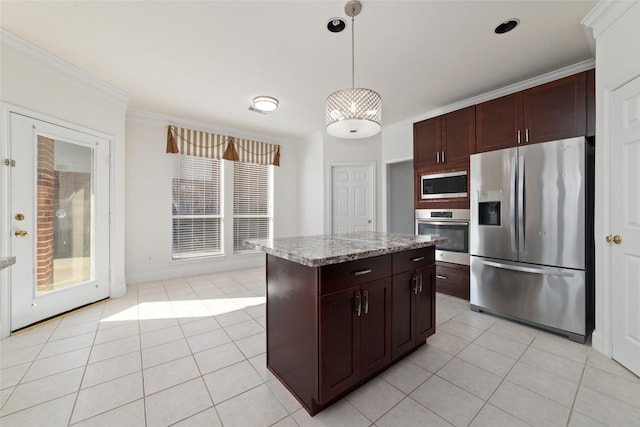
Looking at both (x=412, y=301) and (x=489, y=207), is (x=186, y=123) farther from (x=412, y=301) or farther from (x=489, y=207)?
(x=489, y=207)

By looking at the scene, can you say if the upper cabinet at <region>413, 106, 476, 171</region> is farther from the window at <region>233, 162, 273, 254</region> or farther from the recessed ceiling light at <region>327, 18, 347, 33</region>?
the window at <region>233, 162, 273, 254</region>

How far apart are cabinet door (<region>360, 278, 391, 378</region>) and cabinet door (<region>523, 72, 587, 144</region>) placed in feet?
7.81

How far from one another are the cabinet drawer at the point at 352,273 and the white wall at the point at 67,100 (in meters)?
3.16

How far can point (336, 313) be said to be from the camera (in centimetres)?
151

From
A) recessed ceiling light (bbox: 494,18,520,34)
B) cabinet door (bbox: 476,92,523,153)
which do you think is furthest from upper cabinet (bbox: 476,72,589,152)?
recessed ceiling light (bbox: 494,18,520,34)

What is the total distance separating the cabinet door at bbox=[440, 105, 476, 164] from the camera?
3193mm

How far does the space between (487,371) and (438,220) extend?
6.46 ft

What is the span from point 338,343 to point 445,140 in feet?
9.96

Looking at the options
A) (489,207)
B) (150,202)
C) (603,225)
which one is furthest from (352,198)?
(150,202)

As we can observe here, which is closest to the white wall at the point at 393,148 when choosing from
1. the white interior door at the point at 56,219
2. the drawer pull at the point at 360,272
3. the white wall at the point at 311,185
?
the white wall at the point at 311,185

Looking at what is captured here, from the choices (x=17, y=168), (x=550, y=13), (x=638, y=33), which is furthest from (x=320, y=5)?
(x=17, y=168)

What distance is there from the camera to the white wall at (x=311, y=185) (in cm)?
526

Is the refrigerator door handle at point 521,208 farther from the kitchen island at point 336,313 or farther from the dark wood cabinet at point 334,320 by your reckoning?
the dark wood cabinet at point 334,320

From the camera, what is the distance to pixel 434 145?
357 centimetres
